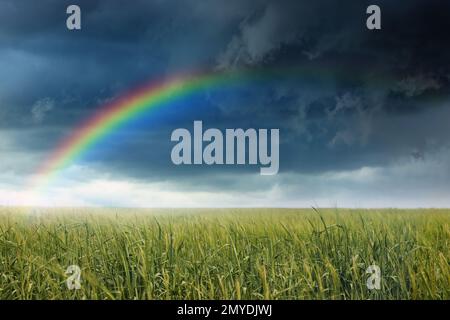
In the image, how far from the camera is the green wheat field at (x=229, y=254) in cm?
640

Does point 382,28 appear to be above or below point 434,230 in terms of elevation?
above

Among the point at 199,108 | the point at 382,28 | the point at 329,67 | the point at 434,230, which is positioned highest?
the point at 382,28

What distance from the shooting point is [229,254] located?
6727 millimetres

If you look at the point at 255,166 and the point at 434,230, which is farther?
the point at 434,230

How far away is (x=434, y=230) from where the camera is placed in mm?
6973

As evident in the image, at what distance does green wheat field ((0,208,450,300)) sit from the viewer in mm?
6398

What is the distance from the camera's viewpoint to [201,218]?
22.9ft

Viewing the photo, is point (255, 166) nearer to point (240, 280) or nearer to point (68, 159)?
point (240, 280)

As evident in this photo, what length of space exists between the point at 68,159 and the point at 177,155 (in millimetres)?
1254
